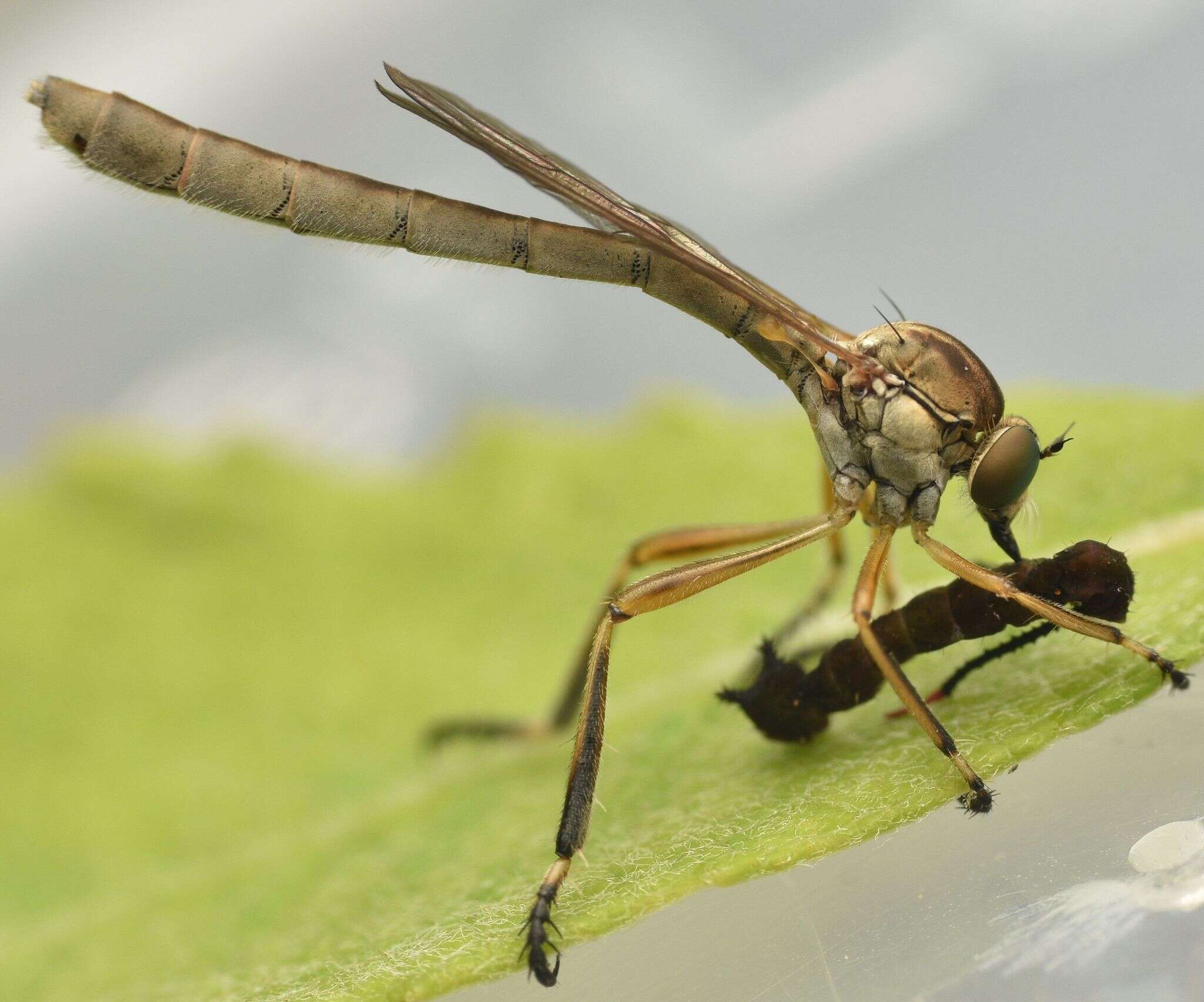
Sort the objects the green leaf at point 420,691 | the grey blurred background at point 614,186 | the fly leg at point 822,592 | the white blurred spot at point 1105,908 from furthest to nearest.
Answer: the grey blurred background at point 614,186 → the fly leg at point 822,592 → the green leaf at point 420,691 → the white blurred spot at point 1105,908

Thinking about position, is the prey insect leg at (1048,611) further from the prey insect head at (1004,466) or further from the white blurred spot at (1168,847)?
the white blurred spot at (1168,847)

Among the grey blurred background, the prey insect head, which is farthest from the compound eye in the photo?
the grey blurred background

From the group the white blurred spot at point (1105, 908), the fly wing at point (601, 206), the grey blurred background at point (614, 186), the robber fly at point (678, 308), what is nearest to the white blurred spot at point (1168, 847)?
the white blurred spot at point (1105, 908)

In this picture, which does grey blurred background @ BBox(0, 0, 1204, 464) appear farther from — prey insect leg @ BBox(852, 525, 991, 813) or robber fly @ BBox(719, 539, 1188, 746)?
robber fly @ BBox(719, 539, 1188, 746)

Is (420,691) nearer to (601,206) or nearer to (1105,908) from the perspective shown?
(601,206)

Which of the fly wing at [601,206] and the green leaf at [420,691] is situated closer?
the green leaf at [420,691]

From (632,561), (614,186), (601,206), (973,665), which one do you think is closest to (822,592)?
(632,561)

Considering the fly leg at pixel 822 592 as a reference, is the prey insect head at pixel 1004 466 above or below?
above

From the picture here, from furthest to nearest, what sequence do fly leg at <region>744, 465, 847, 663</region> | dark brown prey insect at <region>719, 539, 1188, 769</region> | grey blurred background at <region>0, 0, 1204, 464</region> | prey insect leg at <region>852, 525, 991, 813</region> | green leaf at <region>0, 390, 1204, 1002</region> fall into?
1. grey blurred background at <region>0, 0, 1204, 464</region>
2. fly leg at <region>744, 465, 847, 663</region>
3. dark brown prey insect at <region>719, 539, 1188, 769</region>
4. green leaf at <region>0, 390, 1204, 1002</region>
5. prey insect leg at <region>852, 525, 991, 813</region>
